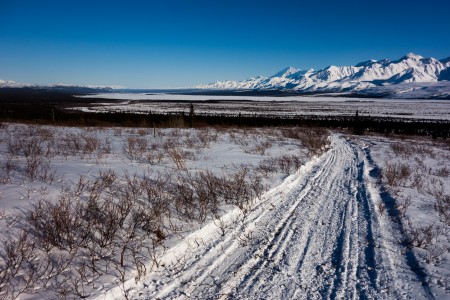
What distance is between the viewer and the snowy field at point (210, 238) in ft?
10.1

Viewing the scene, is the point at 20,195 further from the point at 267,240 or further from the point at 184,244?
the point at 267,240

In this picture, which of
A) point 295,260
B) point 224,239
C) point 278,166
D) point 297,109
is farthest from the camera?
point 297,109

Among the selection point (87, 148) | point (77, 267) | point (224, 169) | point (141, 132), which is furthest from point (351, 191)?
point (141, 132)

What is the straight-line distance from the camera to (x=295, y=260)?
370 centimetres

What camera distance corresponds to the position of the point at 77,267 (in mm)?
3229

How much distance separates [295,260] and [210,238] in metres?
1.28

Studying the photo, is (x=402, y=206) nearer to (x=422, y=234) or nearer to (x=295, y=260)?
(x=422, y=234)

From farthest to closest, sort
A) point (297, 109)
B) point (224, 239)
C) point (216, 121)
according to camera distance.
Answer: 1. point (297, 109)
2. point (216, 121)
3. point (224, 239)

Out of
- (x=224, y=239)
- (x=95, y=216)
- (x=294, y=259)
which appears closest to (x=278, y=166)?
(x=224, y=239)

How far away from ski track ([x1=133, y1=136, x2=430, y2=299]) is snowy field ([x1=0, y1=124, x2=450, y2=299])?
0.02 meters

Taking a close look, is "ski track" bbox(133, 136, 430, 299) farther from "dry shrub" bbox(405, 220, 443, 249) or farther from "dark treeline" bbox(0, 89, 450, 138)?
"dark treeline" bbox(0, 89, 450, 138)

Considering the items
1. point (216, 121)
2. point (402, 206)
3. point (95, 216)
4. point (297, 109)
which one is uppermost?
point (297, 109)

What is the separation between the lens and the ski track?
3.09m

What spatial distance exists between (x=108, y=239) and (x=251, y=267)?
6.16 feet
